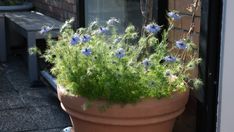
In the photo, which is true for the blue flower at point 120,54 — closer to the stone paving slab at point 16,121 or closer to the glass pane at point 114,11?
the glass pane at point 114,11

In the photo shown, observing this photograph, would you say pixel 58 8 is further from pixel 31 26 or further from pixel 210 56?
pixel 210 56

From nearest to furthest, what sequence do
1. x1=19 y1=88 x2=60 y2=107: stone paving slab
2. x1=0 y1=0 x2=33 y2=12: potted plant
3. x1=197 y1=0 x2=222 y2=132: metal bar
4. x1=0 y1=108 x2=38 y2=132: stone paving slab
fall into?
x1=197 y1=0 x2=222 y2=132: metal bar
x1=0 y1=108 x2=38 y2=132: stone paving slab
x1=19 y1=88 x2=60 y2=107: stone paving slab
x1=0 y1=0 x2=33 y2=12: potted plant

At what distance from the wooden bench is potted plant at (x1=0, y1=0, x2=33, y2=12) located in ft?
1.15

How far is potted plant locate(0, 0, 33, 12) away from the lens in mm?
6141

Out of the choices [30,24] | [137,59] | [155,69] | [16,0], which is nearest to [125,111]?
[155,69]

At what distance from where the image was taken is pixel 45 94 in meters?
4.38

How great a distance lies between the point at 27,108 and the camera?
3.95 metres

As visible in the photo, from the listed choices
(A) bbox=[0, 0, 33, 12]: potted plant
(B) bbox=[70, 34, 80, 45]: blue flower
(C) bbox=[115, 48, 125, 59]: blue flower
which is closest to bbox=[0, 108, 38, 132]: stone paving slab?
(B) bbox=[70, 34, 80, 45]: blue flower

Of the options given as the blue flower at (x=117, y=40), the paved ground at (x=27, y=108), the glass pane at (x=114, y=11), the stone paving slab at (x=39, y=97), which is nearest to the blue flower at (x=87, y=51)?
the blue flower at (x=117, y=40)

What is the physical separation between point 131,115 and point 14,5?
461 centimetres

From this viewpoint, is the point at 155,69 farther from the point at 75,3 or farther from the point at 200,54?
the point at 75,3

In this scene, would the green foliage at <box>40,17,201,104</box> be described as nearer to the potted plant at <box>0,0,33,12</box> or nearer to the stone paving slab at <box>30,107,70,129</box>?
the stone paving slab at <box>30,107,70,129</box>

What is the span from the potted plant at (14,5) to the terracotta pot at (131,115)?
420 centimetres

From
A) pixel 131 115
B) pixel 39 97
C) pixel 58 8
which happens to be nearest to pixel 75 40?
pixel 131 115
